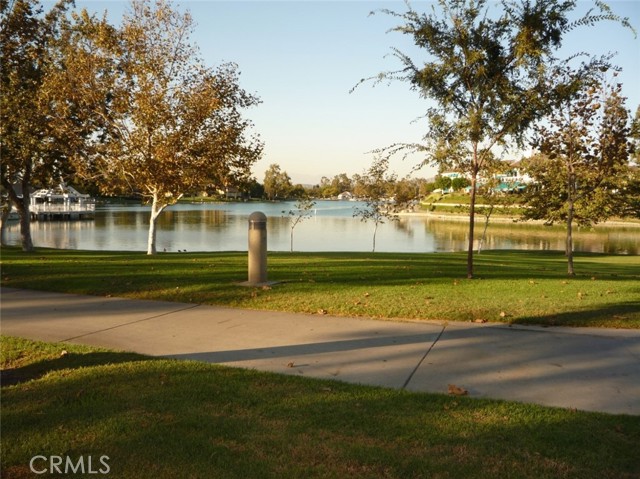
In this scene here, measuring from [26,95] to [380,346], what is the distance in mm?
15980

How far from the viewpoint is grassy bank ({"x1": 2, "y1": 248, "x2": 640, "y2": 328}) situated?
8.05 m

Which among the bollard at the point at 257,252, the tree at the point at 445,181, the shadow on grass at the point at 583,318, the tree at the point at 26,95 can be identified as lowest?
the shadow on grass at the point at 583,318

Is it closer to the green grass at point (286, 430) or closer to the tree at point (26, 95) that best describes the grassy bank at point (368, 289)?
the green grass at point (286, 430)

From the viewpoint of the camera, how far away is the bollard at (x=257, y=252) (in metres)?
10.1

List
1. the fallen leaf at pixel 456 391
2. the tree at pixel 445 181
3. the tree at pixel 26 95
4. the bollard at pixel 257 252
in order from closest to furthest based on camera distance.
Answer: the fallen leaf at pixel 456 391 < the bollard at pixel 257 252 < the tree at pixel 445 181 < the tree at pixel 26 95

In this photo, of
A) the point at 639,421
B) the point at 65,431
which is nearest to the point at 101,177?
the point at 65,431

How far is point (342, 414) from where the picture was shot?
4.31 metres

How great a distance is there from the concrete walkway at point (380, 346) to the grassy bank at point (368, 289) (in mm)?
497

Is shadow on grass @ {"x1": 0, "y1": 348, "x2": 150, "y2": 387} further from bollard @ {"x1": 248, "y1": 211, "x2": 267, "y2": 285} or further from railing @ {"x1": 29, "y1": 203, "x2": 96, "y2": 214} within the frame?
railing @ {"x1": 29, "y1": 203, "x2": 96, "y2": 214}

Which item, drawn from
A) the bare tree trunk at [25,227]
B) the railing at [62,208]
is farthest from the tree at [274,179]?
the bare tree trunk at [25,227]

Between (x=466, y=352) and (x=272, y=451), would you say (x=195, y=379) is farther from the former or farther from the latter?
(x=466, y=352)

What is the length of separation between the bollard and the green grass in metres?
4.89

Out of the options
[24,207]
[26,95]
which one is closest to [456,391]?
[26,95]

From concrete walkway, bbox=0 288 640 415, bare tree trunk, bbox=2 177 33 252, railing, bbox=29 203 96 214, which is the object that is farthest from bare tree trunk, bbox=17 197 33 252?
railing, bbox=29 203 96 214
